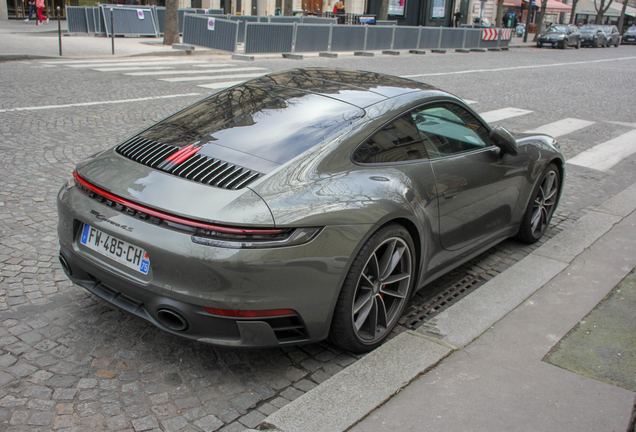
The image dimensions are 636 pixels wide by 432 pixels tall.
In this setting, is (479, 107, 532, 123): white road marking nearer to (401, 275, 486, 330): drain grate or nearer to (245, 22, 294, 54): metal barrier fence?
(401, 275, 486, 330): drain grate

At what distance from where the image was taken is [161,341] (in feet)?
10.4

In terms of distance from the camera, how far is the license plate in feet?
8.87

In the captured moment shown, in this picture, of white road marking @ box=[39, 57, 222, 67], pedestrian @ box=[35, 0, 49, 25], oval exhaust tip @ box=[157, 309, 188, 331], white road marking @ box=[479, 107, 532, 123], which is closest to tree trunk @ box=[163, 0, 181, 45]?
white road marking @ box=[39, 57, 222, 67]

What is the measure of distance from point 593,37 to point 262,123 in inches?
1848

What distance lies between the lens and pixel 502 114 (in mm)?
11562

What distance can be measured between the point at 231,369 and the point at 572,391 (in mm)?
1664

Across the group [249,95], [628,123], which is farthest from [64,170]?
[628,123]

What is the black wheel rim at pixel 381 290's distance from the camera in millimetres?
3089

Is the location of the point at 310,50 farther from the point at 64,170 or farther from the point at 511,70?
the point at 64,170

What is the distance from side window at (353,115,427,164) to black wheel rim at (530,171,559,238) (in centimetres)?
187

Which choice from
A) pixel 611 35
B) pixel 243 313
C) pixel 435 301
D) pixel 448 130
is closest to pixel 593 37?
pixel 611 35

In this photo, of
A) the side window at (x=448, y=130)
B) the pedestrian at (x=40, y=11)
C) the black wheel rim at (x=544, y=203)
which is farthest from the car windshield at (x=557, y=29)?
the side window at (x=448, y=130)

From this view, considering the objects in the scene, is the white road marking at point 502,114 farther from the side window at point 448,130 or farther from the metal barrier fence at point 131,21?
the metal barrier fence at point 131,21

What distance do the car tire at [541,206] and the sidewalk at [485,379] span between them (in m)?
0.81
